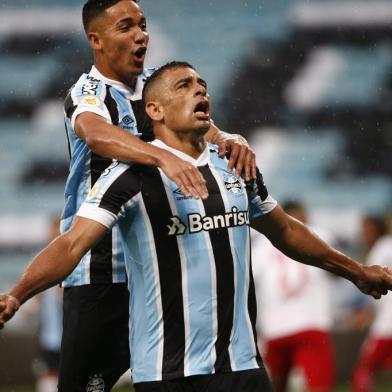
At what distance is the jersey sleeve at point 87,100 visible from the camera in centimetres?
499

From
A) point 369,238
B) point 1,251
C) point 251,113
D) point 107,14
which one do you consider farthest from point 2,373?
point 107,14

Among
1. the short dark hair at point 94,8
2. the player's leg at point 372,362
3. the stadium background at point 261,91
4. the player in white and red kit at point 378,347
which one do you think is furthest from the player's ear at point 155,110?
the stadium background at point 261,91

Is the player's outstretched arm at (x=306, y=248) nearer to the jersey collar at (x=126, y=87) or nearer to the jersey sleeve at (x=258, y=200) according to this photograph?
the jersey sleeve at (x=258, y=200)

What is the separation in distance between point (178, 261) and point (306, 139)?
14.2 m

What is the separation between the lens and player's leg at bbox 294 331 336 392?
31.9 ft

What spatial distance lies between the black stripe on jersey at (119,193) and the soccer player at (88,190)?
547 millimetres

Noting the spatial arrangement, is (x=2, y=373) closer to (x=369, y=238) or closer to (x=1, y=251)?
(x=1, y=251)

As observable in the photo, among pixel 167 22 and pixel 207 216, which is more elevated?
pixel 167 22

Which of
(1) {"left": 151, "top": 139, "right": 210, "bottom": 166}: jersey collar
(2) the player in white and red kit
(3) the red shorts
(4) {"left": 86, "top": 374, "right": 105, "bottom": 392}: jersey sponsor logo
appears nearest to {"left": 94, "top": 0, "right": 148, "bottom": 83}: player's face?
(1) {"left": 151, "top": 139, "right": 210, "bottom": 166}: jersey collar

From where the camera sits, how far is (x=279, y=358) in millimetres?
10008

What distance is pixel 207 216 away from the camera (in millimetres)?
4438

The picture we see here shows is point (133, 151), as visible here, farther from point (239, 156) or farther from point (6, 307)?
point (6, 307)

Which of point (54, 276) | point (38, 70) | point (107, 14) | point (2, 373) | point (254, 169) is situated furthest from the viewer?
point (38, 70)

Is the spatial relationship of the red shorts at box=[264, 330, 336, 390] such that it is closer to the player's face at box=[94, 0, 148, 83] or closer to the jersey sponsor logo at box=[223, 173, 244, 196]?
the player's face at box=[94, 0, 148, 83]
